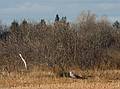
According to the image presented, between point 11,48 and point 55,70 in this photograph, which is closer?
point 55,70

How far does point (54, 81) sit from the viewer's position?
64.9 feet

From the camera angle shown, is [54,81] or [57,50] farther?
[57,50]

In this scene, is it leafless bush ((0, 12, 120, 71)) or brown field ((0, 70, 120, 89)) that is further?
leafless bush ((0, 12, 120, 71))

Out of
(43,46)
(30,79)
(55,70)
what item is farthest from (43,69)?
(30,79)

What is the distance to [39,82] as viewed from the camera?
19.4 metres

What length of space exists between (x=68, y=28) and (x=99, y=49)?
2665mm

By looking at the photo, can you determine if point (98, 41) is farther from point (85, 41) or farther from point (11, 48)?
point (11, 48)

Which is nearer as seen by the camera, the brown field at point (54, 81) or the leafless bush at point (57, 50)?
the brown field at point (54, 81)

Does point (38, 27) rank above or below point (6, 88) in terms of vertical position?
above

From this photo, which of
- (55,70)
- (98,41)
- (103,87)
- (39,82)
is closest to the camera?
(103,87)

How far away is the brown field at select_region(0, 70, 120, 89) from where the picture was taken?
57.0ft

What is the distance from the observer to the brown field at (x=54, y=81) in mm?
17359

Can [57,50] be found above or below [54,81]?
above

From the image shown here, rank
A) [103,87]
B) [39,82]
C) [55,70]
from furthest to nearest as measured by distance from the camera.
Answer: [55,70] → [39,82] → [103,87]
